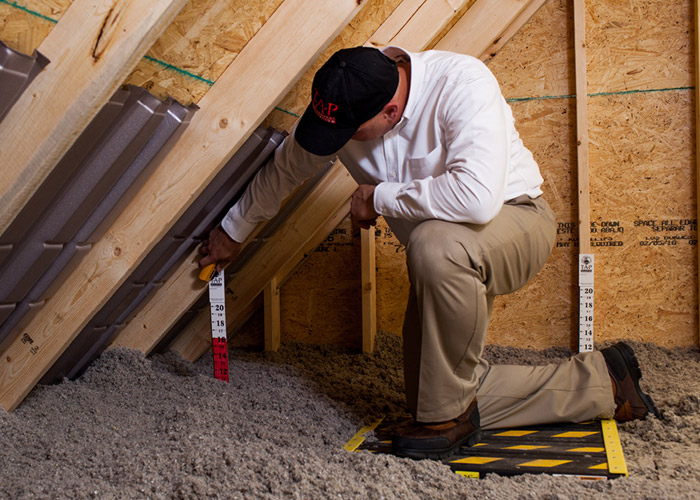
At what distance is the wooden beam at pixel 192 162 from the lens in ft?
5.41

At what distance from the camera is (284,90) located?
1.69 m

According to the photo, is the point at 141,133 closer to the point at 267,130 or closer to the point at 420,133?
the point at 267,130

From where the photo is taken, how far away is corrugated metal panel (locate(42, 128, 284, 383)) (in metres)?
2.00

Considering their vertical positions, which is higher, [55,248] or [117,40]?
[117,40]

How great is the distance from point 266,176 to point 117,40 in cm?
90

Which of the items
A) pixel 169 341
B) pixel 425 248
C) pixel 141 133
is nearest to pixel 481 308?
pixel 425 248

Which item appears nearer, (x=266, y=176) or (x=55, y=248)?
(x=55, y=248)

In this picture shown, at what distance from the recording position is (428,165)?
1900mm

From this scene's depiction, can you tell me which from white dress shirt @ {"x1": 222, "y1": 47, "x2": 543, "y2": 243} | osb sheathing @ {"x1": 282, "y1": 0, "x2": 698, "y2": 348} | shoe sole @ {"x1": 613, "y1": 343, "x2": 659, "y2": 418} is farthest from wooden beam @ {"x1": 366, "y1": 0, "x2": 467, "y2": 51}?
shoe sole @ {"x1": 613, "y1": 343, "x2": 659, "y2": 418}

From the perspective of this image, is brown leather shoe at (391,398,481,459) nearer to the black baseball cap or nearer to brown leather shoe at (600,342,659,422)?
brown leather shoe at (600,342,659,422)

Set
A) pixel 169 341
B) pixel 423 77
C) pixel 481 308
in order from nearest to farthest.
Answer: pixel 481 308 < pixel 423 77 < pixel 169 341

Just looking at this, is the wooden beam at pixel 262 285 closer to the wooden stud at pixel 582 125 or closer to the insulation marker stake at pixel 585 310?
the wooden stud at pixel 582 125

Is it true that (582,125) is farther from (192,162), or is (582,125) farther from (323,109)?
(192,162)

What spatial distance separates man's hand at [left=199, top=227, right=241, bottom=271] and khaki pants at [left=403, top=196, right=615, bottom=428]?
688mm
